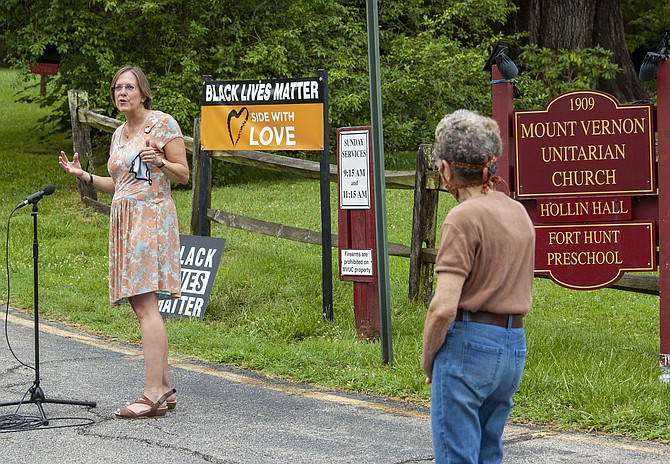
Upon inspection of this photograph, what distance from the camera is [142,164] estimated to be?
6.16 meters

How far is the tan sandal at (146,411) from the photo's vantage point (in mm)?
6051

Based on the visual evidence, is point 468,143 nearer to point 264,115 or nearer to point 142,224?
point 142,224

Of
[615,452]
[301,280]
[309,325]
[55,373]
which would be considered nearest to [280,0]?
[301,280]

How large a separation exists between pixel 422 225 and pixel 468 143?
5.48 m

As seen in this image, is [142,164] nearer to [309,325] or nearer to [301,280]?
[309,325]

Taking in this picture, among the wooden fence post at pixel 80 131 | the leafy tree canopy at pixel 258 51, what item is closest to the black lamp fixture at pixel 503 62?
the wooden fence post at pixel 80 131

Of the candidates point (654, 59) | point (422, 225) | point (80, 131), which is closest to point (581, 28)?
point (80, 131)

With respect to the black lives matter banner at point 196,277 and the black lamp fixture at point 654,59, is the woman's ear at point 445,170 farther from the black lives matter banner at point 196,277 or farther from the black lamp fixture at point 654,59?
the black lives matter banner at point 196,277

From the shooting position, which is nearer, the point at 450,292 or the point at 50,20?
the point at 450,292

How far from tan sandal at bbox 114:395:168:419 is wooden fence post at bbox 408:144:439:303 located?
3.45 metres

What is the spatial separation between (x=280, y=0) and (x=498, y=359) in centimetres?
1500

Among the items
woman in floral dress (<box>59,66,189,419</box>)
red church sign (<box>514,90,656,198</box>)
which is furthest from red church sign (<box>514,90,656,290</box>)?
woman in floral dress (<box>59,66,189,419</box>)

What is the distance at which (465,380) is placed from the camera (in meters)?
3.67

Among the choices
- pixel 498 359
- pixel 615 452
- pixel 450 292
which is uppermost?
pixel 450 292
